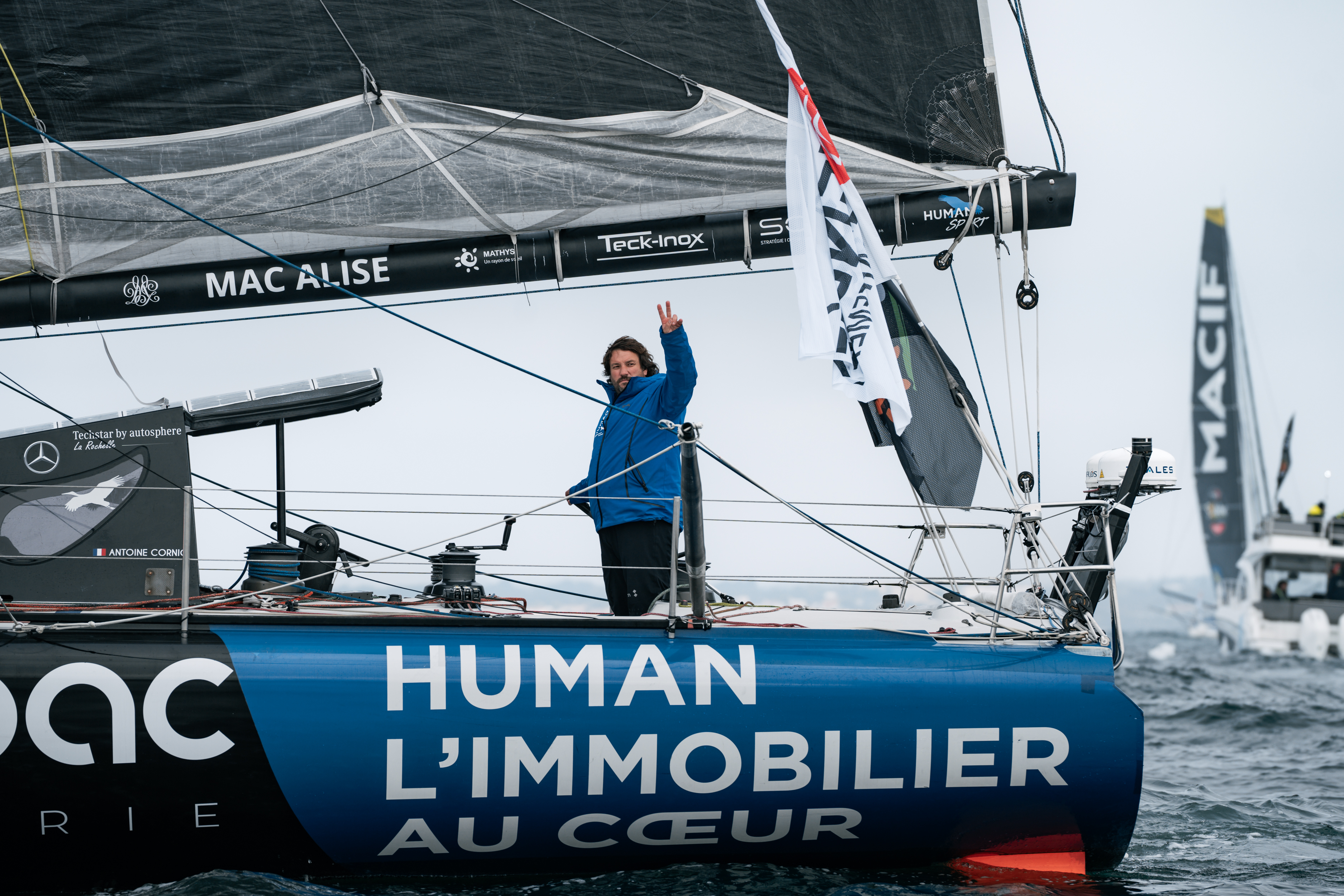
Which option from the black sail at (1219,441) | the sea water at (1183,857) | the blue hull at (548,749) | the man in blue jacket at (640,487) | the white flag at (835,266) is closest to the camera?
the blue hull at (548,749)

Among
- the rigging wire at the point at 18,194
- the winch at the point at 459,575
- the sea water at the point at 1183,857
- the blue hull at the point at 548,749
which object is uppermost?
the rigging wire at the point at 18,194

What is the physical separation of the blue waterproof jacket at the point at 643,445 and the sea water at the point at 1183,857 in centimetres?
127

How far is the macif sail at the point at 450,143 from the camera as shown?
4.57 m

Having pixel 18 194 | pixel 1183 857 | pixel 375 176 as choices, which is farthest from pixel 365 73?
pixel 1183 857

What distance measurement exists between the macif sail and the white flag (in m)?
0.46

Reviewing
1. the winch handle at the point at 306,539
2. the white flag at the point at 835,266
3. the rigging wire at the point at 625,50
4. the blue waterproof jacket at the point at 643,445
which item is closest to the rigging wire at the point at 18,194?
the winch handle at the point at 306,539

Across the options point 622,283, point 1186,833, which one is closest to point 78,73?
point 622,283

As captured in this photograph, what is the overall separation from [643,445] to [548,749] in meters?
1.29

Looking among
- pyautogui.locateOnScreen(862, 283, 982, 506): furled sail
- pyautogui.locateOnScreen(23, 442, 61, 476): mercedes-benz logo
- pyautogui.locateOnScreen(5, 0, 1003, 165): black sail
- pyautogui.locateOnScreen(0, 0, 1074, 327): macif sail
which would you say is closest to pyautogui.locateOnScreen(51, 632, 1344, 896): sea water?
pyautogui.locateOnScreen(862, 283, 982, 506): furled sail

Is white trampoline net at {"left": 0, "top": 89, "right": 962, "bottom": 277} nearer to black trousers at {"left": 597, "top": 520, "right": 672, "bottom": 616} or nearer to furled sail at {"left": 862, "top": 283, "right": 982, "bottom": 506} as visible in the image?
furled sail at {"left": 862, "top": 283, "right": 982, "bottom": 506}

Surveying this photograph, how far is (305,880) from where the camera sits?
11.9ft

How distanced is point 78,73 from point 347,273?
1.27 m

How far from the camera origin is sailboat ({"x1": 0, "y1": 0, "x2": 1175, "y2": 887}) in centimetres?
354

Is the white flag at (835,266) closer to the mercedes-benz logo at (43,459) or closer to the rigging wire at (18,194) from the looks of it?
the mercedes-benz logo at (43,459)
